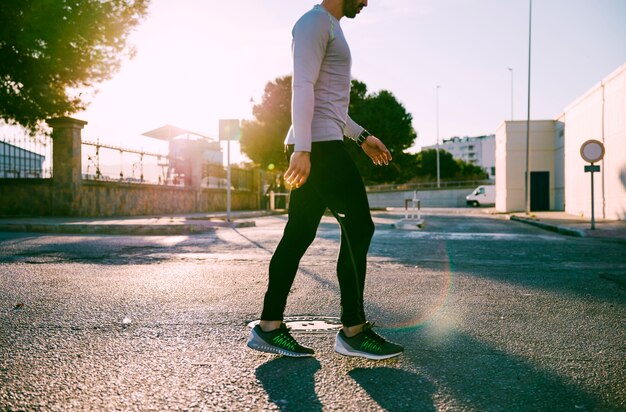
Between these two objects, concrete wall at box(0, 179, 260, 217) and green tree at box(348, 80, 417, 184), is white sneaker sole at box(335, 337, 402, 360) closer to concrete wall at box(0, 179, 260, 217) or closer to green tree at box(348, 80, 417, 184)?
concrete wall at box(0, 179, 260, 217)

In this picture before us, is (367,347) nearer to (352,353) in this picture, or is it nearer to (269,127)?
(352,353)

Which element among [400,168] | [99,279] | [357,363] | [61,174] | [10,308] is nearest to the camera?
[357,363]

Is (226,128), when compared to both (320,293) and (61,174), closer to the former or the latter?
(61,174)

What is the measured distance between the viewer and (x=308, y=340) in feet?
9.73

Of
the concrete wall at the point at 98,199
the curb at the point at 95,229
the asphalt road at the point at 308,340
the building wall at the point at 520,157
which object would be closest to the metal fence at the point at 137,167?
the concrete wall at the point at 98,199

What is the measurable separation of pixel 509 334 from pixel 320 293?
1720 mm

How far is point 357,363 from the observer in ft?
8.47

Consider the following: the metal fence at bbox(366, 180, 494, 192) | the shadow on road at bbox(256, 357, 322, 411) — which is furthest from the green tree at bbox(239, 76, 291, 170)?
the shadow on road at bbox(256, 357, 322, 411)

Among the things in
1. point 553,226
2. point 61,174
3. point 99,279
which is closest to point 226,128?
point 61,174

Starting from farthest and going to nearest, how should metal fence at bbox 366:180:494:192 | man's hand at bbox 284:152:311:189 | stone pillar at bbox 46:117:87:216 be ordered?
metal fence at bbox 366:180:494:192 < stone pillar at bbox 46:117:87:216 < man's hand at bbox 284:152:311:189

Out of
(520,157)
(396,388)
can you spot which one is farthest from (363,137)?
(520,157)

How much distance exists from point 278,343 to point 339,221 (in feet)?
2.26

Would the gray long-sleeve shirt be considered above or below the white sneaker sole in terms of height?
above

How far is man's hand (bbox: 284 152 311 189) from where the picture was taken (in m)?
2.56
